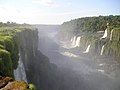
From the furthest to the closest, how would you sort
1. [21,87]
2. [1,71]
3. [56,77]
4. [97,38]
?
→ [97,38], [56,77], [1,71], [21,87]

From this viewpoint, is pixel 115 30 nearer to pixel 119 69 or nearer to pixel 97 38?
pixel 97 38

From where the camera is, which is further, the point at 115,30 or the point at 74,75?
the point at 115,30

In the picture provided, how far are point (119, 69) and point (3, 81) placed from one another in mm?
102886

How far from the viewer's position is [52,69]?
93688 millimetres

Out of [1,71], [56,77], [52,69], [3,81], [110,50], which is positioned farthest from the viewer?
[110,50]

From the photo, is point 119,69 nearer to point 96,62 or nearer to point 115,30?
Result: point 96,62

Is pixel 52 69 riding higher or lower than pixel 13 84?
lower

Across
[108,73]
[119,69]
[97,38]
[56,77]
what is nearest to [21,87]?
[56,77]

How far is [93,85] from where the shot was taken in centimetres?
8938

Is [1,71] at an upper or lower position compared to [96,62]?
upper

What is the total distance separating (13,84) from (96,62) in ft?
399

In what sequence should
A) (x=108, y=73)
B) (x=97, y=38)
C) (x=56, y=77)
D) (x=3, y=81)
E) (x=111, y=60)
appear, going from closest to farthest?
1. (x=3, y=81)
2. (x=56, y=77)
3. (x=108, y=73)
4. (x=111, y=60)
5. (x=97, y=38)

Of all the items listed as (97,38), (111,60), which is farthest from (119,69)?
(97,38)

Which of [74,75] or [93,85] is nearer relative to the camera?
[93,85]
